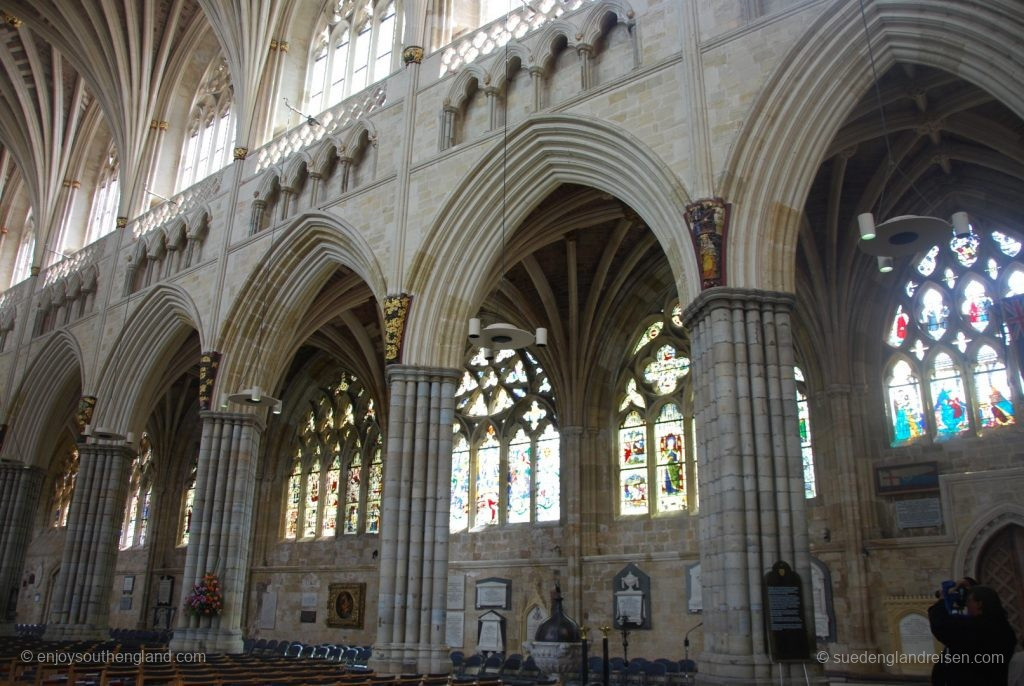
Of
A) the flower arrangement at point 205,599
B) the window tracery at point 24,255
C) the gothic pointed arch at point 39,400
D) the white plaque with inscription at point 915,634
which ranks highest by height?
the window tracery at point 24,255

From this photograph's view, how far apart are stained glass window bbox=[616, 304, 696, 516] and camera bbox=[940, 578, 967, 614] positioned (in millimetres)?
9535

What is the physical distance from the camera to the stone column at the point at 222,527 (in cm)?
1532

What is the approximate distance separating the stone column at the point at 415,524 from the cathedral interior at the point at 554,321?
5 centimetres

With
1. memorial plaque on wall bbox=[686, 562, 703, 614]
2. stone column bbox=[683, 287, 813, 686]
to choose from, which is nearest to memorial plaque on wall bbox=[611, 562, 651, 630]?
memorial plaque on wall bbox=[686, 562, 703, 614]

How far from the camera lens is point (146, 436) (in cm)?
2814

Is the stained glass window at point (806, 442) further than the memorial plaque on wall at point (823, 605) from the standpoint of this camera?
Yes

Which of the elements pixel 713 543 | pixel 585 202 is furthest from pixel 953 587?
pixel 585 202

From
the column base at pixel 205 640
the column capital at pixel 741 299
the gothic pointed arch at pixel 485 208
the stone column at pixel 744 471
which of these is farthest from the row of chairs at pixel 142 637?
the column capital at pixel 741 299

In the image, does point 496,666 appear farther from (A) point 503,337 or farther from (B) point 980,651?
(B) point 980,651

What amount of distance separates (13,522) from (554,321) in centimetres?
1557

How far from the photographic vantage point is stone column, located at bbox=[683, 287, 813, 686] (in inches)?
359

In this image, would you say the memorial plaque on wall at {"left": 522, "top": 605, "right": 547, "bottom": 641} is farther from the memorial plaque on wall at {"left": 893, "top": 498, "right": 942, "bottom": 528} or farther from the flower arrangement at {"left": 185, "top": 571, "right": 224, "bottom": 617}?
the memorial plaque on wall at {"left": 893, "top": 498, "right": 942, "bottom": 528}

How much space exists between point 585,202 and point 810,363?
5079 mm

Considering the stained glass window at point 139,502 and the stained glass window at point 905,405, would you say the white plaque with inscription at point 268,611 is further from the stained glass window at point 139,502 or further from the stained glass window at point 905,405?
the stained glass window at point 905,405
